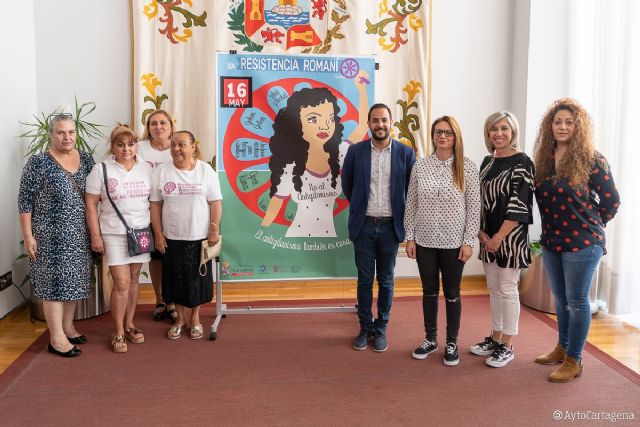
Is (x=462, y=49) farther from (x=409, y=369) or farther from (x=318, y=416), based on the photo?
(x=318, y=416)

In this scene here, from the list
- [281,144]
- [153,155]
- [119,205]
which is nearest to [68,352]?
[119,205]

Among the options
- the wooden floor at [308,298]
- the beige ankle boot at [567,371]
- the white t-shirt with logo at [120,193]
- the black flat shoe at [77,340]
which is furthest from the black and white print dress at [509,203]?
the black flat shoe at [77,340]

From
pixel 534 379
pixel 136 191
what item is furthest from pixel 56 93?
pixel 534 379

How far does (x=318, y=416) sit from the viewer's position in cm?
251

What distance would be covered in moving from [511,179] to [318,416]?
155 cm

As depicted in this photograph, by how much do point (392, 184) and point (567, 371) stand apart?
1364mm

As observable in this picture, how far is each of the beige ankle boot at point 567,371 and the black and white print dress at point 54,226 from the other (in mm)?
2690

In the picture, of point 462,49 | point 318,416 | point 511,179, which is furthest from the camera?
point 462,49

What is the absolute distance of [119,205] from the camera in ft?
10.4

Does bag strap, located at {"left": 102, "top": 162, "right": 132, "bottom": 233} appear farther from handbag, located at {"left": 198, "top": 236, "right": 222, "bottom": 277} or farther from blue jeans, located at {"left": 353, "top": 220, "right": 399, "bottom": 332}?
blue jeans, located at {"left": 353, "top": 220, "right": 399, "bottom": 332}

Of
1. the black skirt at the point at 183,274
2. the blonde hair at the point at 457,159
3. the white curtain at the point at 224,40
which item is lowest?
the black skirt at the point at 183,274

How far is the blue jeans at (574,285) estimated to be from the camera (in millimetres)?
2742

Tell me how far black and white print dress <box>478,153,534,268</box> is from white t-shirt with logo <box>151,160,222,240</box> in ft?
5.36

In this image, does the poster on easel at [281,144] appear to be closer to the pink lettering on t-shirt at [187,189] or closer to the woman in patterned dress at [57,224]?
the pink lettering on t-shirt at [187,189]
